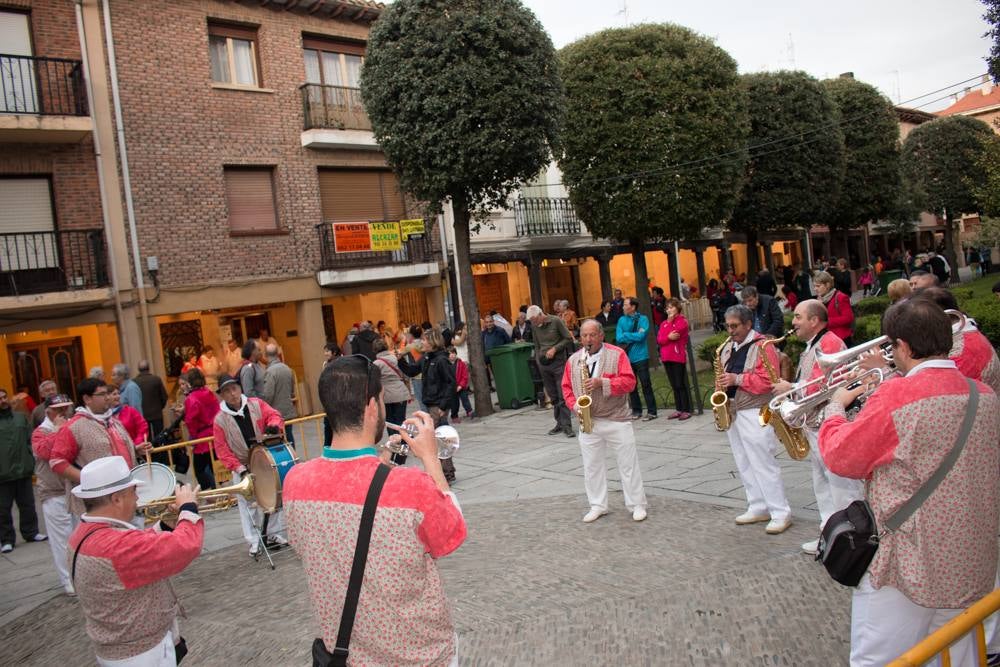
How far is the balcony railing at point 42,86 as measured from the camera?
1402 cm

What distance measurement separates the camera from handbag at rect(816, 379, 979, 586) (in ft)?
9.41

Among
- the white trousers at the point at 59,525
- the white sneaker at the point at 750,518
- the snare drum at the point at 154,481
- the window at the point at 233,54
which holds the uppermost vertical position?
the window at the point at 233,54

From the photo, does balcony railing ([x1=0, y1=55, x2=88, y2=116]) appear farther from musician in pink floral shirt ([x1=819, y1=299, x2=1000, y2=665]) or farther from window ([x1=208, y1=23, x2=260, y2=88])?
musician in pink floral shirt ([x1=819, y1=299, x2=1000, y2=665])

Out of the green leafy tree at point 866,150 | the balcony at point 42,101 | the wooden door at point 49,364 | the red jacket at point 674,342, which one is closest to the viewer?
the red jacket at point 674,342

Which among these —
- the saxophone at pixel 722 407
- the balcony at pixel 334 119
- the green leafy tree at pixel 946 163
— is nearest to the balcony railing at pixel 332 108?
the balcony at pixel 334 119

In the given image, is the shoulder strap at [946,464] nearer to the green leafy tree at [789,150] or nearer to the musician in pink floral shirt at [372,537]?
the musician in pink floral shirt at [372,537]

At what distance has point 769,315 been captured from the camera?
11203 millimetres

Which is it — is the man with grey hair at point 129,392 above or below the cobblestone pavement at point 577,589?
above

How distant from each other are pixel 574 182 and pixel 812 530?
12.4m

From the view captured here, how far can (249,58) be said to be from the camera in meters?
17.3

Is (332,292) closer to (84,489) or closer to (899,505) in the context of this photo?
(84,489)

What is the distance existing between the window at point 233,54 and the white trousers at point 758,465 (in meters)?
14.6

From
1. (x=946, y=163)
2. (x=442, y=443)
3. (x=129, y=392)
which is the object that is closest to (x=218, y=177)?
(x=129, y=392)

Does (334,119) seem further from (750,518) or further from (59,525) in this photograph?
(750,518)
